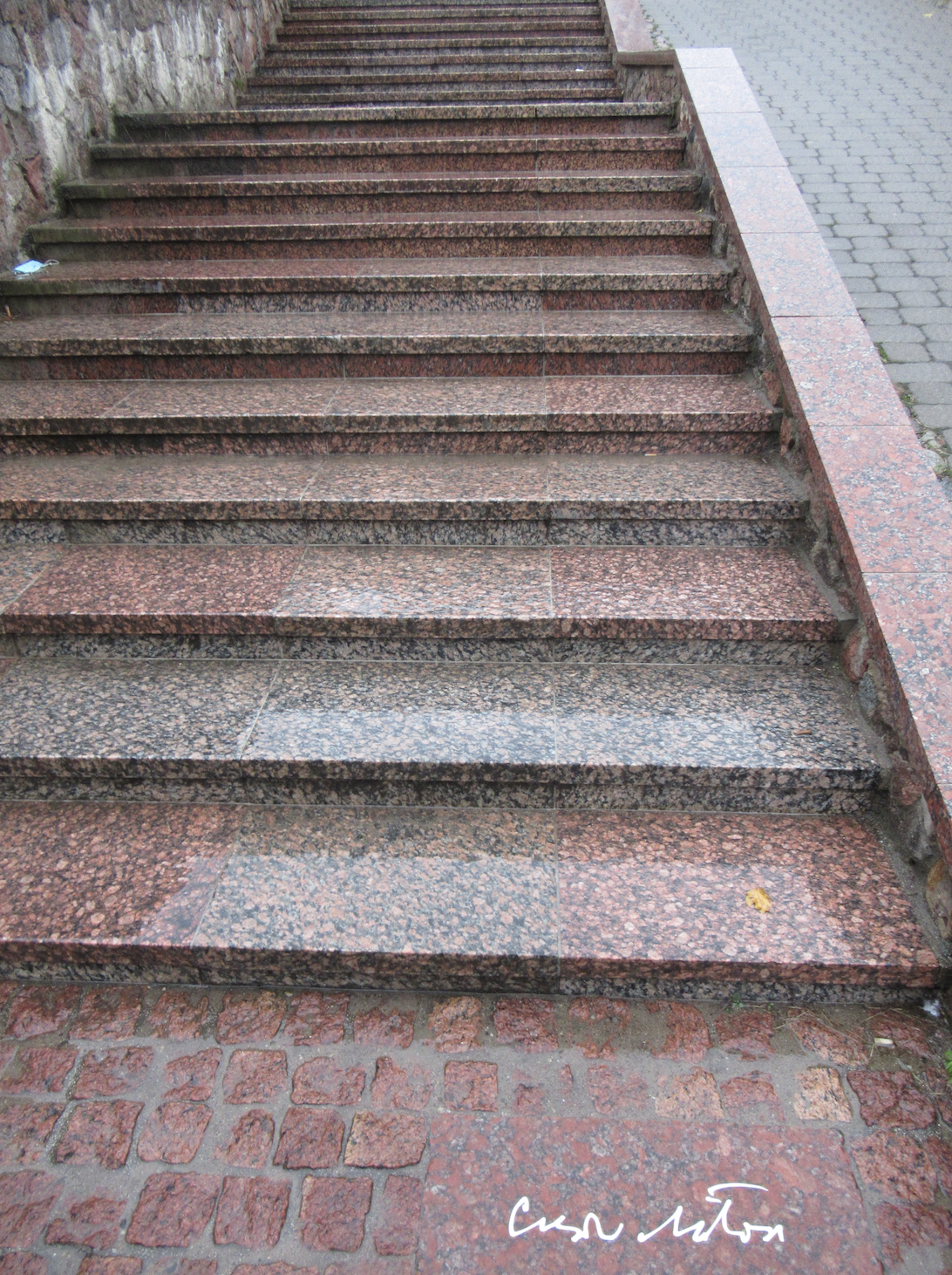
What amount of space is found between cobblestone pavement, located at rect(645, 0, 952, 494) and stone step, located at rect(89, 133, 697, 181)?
5.54ft

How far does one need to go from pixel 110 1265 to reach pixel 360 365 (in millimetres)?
3788

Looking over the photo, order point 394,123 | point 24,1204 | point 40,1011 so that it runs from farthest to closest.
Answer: point 394,123
point 40,1011
point 24,1204

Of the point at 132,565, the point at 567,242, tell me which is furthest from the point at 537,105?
the point at 132,565

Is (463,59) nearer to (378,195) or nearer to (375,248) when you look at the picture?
(378,195)

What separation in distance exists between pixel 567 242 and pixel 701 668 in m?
3.12

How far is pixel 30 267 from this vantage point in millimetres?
4883

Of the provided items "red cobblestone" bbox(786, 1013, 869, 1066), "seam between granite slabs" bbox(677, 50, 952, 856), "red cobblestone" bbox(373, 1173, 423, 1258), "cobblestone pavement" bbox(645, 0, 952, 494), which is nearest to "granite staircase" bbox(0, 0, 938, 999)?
"red cobblestone" bbox(786, 1013, 869, 1066)

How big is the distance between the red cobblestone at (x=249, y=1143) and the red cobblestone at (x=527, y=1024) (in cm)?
68

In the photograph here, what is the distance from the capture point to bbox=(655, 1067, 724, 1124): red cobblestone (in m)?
2.16

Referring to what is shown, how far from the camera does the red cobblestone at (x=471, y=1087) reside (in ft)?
7.19

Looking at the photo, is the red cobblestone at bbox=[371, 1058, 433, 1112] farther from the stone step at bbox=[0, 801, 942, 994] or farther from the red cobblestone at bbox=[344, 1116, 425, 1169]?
the stone step at bbox=[0, 801, 942, 994]

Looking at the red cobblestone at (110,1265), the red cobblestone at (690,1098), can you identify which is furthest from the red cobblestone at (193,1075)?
the red cobblestone at (690,1098)

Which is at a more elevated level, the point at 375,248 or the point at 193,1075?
the point at 375,248

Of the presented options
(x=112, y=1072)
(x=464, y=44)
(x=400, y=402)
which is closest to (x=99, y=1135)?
(x=112, y=1072)
